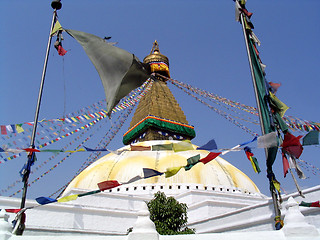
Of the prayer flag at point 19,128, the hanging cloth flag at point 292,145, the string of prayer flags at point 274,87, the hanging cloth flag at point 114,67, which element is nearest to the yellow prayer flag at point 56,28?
the hanging cloth flag at point 114,67

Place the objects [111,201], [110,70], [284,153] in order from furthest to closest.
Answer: [111,201] < [110,70] < [284,153]

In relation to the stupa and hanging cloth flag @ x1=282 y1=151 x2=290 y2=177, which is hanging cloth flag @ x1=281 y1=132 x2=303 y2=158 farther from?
the stupa

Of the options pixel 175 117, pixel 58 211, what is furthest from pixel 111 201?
pixel 175 117

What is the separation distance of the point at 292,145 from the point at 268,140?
523mm

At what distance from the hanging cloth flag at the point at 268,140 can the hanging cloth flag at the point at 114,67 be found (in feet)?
9.66

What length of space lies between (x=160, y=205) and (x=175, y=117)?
1462 cm

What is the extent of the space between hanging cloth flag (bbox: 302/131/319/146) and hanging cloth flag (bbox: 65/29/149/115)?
362 cm

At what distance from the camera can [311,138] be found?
5496mm

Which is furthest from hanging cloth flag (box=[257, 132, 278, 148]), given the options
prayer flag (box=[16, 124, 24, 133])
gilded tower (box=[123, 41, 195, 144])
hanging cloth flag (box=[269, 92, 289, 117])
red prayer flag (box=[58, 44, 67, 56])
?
gilded tower (box=[123, 41, 195, 144])

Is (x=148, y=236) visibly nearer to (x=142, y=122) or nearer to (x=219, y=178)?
(x=219, y=178)

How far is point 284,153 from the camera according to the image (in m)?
5.90

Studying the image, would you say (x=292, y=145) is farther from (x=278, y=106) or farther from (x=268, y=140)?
(x=278, y=106)

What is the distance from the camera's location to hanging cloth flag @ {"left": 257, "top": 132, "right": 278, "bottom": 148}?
5.49 meters

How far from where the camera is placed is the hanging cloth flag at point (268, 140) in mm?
5492
